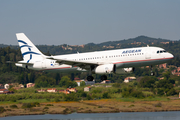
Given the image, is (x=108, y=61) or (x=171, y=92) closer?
(x=108, y=61)

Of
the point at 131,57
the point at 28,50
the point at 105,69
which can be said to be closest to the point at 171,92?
the point at 28,50

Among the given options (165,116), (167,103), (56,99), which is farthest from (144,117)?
(56,99)

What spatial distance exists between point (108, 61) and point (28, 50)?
2179cm

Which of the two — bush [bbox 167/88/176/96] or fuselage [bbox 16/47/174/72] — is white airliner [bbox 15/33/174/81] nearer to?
fuselage [bbox 16/47/174/72]

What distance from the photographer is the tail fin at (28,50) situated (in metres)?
76.5

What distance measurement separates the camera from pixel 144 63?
216 ft

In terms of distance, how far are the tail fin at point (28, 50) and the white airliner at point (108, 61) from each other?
147cm

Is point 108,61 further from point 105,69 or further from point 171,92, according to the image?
point 171,92

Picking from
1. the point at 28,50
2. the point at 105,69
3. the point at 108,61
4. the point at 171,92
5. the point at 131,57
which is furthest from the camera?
the point at 171,92

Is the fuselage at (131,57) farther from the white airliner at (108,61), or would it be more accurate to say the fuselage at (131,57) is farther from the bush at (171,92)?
the bush at (171,92)

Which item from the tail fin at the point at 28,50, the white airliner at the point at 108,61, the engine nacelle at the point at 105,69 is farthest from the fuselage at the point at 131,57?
the tail fin at the point at 28,50

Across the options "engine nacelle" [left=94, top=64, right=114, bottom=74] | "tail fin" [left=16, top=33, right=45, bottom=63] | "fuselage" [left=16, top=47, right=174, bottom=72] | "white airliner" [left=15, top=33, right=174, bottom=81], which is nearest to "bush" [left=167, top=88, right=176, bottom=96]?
"white airliner" [left=15, top=33, right=174, bottom=81]

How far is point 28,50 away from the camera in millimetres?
77688

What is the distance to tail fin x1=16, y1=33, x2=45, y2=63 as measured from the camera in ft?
251
